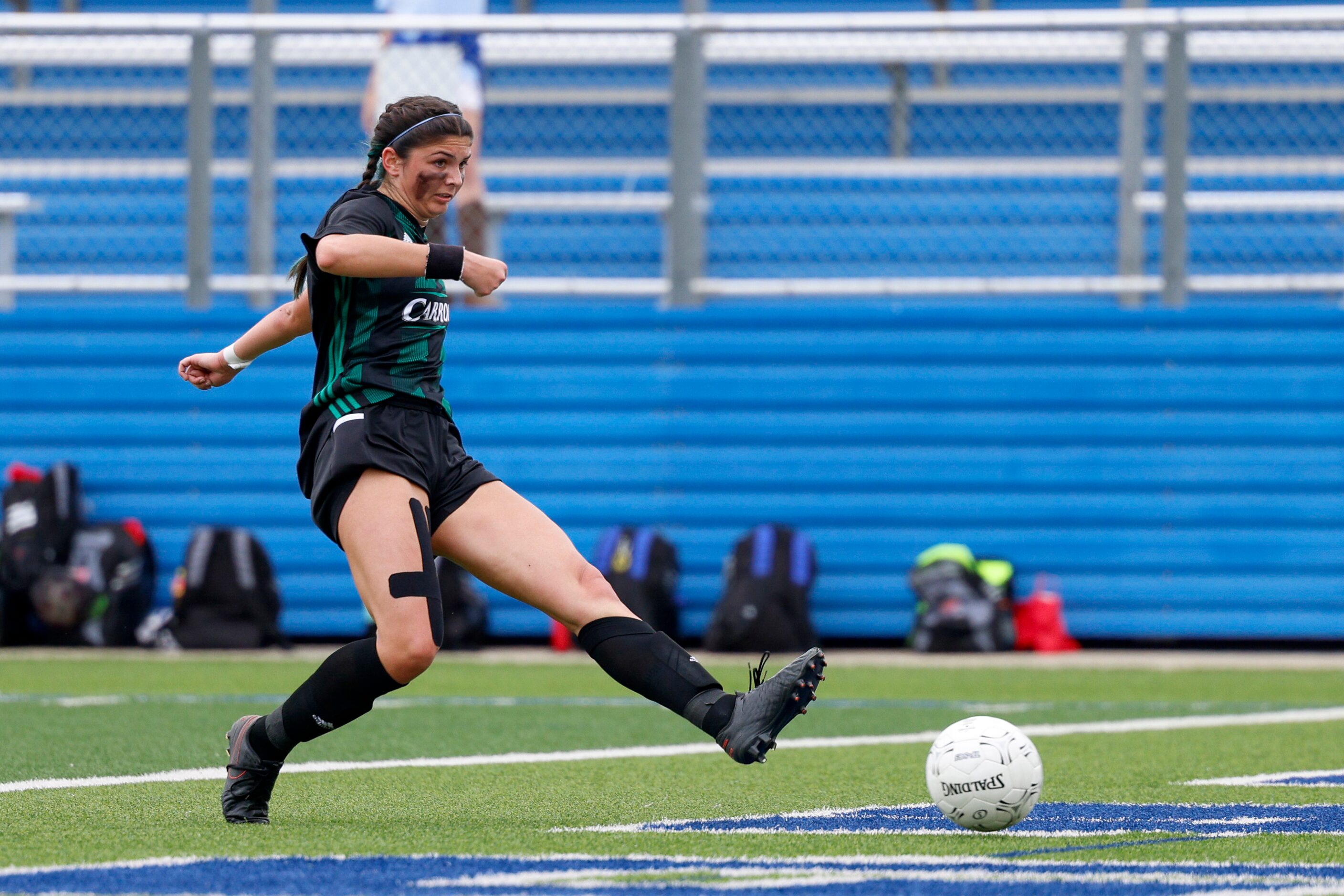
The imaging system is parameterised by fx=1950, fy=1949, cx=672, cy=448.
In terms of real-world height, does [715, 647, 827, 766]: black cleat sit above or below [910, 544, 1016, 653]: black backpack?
above

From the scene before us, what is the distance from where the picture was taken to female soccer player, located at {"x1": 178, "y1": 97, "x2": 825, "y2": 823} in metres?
4.54

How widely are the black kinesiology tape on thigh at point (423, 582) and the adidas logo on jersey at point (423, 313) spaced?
46cm

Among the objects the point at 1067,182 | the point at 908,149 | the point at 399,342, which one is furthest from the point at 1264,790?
the point at 908,149

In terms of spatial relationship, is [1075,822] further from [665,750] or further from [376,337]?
[665,750]

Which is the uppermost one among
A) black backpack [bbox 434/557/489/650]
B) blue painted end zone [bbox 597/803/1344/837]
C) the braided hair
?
the braided hair

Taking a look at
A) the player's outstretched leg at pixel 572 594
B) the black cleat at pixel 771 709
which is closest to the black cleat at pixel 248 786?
the player's outstretched leg at pixel 572 594

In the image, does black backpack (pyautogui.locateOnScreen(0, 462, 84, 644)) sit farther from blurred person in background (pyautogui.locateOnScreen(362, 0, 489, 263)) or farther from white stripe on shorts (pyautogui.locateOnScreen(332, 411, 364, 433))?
white stripe on shorts (pyautogui.locateOnScreen(332, 411, 364, 433))

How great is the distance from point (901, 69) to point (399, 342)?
8.97 metres

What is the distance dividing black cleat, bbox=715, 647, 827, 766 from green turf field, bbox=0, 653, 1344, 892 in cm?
20

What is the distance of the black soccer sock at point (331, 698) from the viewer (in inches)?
181

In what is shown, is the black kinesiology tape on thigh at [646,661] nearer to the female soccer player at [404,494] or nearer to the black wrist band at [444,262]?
the female soccer player at [404,494]

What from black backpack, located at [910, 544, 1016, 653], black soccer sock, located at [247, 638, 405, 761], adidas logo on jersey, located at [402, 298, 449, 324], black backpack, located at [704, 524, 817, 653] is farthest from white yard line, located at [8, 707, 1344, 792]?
black backpack, located at [704, 524, 817, 653]

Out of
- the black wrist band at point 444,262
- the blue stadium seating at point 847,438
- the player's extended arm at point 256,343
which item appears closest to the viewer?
the black wrist band at point 444,262

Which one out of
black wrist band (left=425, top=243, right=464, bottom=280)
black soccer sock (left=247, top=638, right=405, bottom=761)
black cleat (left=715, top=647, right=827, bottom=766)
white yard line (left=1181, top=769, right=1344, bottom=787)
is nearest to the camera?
black cleat (left=715, top=647, right=827, bottom=766)
